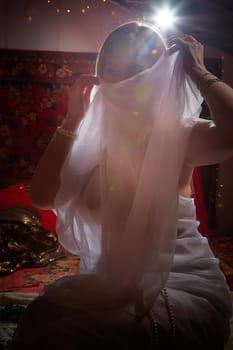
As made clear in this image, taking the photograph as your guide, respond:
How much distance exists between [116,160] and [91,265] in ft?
0.91

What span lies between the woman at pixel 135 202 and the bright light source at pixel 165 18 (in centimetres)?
189

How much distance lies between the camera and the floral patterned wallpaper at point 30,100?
2.94 metres

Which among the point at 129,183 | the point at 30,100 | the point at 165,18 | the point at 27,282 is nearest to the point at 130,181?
the point at 129,183

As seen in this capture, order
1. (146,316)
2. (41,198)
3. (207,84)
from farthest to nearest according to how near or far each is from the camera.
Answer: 1. (41,198)
2. (207,84)
3. (146,316)

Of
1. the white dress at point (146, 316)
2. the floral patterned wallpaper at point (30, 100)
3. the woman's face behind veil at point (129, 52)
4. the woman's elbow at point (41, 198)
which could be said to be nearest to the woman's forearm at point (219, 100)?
the woman's face behind veil at point (129, 52)

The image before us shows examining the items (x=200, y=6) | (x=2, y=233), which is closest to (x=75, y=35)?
(x=200, y=6)

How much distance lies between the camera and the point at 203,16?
8.44 feet

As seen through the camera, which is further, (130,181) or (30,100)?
(30,100)

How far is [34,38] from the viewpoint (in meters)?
3.00

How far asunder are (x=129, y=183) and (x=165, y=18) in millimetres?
2213

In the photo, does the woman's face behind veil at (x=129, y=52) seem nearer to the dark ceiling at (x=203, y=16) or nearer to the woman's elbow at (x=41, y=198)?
the woman's elbow at (x=41, y=198)

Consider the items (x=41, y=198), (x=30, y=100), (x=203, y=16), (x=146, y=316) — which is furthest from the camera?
(x=30, y=100)

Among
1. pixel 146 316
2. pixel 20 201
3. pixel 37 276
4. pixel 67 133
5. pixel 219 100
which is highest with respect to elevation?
pixel 219 100

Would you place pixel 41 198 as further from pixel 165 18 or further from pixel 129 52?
pixel 165 18
